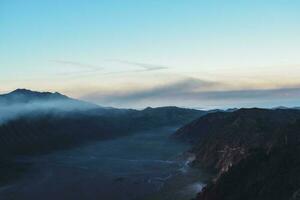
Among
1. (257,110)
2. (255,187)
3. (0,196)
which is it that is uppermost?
(257,110)

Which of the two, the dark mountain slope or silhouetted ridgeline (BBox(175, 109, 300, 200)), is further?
silhouetted ridgeline (BBox(175, 109, 300, 200))

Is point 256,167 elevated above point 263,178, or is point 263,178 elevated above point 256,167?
point 256,167

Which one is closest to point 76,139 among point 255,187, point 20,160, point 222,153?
point 20,160

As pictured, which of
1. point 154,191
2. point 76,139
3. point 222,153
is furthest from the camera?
point 76,139

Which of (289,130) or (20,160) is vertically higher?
(289,130)

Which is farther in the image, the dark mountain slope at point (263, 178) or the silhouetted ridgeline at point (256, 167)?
the silhouetted ridgeline at point (256, 167)

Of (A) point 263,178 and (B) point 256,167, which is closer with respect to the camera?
(A) point 263,178

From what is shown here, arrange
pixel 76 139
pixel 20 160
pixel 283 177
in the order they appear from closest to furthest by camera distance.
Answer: pixel 283 177
pixel 20 160
pixel 76 139

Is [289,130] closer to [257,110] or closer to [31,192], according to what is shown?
[31,192]

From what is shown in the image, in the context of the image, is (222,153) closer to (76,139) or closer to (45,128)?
(76,139)

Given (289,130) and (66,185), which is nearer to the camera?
(289,130)
